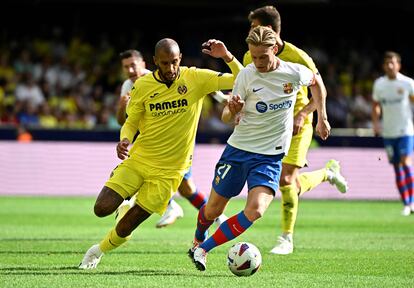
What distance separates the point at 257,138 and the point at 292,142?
2.11 meters

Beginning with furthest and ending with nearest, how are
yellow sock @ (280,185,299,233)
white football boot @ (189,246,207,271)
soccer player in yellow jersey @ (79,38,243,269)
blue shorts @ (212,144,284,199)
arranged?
yellow sock @ (280,185,299,233)
soccer player in yellow jersey @ (79,38,243,269)
blue shorts @ (212,144,284,199)
white football boot @ (189,246,207,271)

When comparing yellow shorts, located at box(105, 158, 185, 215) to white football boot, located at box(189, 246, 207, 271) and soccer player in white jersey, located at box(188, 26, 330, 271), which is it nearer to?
soccer player in white jersey, located at box(188, 26, 330, 271)

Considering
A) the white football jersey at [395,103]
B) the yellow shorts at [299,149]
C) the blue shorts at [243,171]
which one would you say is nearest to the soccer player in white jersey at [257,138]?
the blue shorts at [243,171]

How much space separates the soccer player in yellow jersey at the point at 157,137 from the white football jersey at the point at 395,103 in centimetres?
838

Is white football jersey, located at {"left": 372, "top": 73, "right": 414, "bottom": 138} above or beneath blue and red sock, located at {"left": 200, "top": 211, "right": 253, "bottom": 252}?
beneath

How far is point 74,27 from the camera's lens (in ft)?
A: 92.3

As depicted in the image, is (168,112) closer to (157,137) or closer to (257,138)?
(157,137)

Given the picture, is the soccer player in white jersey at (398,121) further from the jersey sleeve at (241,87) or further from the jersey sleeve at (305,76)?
the jersey sleeve at (241,87)

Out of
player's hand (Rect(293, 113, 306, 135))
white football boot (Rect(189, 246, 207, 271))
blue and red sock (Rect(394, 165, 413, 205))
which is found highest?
player's hand (Rect(293, 113, 306, 135))

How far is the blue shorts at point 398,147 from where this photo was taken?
17180mm

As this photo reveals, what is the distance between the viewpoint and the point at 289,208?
35.0ft

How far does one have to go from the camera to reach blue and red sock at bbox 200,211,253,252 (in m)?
8.52

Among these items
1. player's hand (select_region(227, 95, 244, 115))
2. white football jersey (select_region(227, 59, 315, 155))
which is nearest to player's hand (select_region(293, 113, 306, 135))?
white football jersey (select_region(227, 59, 315, 155))

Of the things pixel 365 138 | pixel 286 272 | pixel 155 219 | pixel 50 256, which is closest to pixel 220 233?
pixel 286 272
